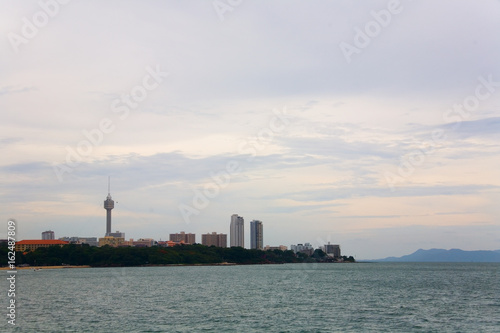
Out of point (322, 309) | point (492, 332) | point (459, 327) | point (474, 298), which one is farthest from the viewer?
point (474, 298)

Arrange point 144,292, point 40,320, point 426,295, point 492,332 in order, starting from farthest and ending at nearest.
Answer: point 144,292 < point 426,295 < point 40,320 < point 492,332

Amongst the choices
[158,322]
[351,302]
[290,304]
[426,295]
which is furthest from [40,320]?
[426,295]

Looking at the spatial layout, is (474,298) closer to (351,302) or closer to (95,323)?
(351,302)

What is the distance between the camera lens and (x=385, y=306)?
65.8m

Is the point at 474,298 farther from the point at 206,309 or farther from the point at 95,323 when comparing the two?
the point at 95,323

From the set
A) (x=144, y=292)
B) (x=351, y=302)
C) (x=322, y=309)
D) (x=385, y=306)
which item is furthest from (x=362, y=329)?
(x=144, y=292)

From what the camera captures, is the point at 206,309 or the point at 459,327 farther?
the point at 206,309

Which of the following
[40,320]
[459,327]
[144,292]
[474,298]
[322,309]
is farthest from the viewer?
[144,292]

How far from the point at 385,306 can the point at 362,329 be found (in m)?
19.1

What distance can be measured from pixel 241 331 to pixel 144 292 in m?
44.4

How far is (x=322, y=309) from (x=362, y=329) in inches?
587

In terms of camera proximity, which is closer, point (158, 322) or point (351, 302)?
point (158, 322)

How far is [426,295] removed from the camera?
3253 inches

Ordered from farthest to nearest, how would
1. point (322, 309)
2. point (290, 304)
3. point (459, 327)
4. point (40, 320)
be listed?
1. point (290, 304)
2. point (322, 309)
3. point (40, 320)
4. point (459, 327)
